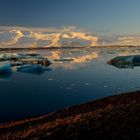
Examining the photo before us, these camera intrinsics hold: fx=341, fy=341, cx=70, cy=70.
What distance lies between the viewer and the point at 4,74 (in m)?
38.2

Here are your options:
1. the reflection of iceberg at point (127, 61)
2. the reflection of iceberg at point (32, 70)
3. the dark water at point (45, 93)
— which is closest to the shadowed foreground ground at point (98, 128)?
the dark water at point (45, 93)

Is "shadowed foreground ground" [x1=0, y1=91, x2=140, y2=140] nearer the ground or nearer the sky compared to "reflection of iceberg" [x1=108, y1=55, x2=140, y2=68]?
nearer the sky

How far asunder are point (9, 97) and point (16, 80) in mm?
9655

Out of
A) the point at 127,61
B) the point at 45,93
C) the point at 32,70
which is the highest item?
the point at 45,93

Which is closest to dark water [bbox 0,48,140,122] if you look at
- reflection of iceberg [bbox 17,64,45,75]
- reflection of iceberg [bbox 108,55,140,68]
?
reflection of iceberg [bbox 17,64,45,75]

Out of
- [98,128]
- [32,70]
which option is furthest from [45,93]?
[32,70]

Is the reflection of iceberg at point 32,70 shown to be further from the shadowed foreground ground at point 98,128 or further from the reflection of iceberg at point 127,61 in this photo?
the shadowed foreground ground at point 98,128

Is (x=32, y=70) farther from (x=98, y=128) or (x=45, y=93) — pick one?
(x=98, y=128)

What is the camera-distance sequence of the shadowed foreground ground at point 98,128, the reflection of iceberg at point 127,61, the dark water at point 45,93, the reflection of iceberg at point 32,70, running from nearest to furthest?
the shadowed foreground ground at point 98,128 → the dark water at point 45,93 → the reflection of iceberg at point 32,70 → the reflection of iceberg at point 127,61

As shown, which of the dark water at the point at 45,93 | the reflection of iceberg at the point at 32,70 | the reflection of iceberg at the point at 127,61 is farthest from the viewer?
the reflection of iceberg at the point at 127,61

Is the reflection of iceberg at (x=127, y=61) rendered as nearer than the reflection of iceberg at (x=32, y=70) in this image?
No

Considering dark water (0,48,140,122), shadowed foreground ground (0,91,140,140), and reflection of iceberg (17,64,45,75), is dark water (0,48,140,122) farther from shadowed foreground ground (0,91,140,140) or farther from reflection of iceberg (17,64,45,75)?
shadowed foreground ground (0,91,140,140)

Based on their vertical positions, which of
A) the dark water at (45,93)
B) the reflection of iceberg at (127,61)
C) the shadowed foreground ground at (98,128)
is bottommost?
the reflection of iceberg at (127,61)

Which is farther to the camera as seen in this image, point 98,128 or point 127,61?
point 127,61
